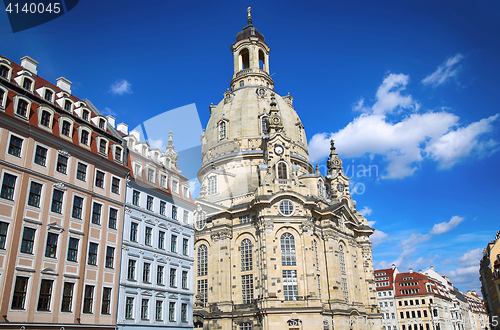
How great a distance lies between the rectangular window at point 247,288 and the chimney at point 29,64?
118ft

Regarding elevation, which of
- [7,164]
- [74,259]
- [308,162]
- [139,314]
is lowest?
[139,314]

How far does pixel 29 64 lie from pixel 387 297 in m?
93.9

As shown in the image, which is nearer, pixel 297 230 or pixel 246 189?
pixel 297 230

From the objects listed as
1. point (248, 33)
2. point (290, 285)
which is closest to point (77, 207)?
point (290, 285)

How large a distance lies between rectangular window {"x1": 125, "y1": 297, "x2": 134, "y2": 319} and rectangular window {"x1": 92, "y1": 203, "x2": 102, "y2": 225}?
669 cm

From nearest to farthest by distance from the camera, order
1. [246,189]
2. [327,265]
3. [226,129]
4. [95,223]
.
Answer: [95,223], [327,265], [246,189], [226,129]

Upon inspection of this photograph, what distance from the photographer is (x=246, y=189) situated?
62.2 metres

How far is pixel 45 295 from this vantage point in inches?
1040

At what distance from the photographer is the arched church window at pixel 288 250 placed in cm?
5266

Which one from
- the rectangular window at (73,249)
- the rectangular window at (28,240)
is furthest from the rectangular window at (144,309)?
the rectangular window at (28,240)

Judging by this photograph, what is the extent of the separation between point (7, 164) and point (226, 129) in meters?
47.0

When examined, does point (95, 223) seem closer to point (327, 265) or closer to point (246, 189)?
point (246, 189)

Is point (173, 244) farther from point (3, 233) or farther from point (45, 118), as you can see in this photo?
point (45, 118)

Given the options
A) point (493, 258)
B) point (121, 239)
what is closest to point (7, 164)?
point (121, 239)
